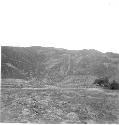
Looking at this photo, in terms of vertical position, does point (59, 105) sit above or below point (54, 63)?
below

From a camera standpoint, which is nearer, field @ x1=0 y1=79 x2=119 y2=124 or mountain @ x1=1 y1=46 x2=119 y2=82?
field @ x1=0 y1=79 x2=119 y2=124

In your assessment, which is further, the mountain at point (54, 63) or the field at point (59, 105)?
the mountain at point (54, 63)

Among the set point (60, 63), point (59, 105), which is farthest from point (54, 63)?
point (59, 105)

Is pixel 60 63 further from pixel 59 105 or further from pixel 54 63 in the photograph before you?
pixel 59 105

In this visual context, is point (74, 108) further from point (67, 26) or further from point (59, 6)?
point (59, 6)

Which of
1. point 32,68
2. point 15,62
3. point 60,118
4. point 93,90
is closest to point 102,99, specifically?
point 93,90

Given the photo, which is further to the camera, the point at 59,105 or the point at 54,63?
the point at 54,63
